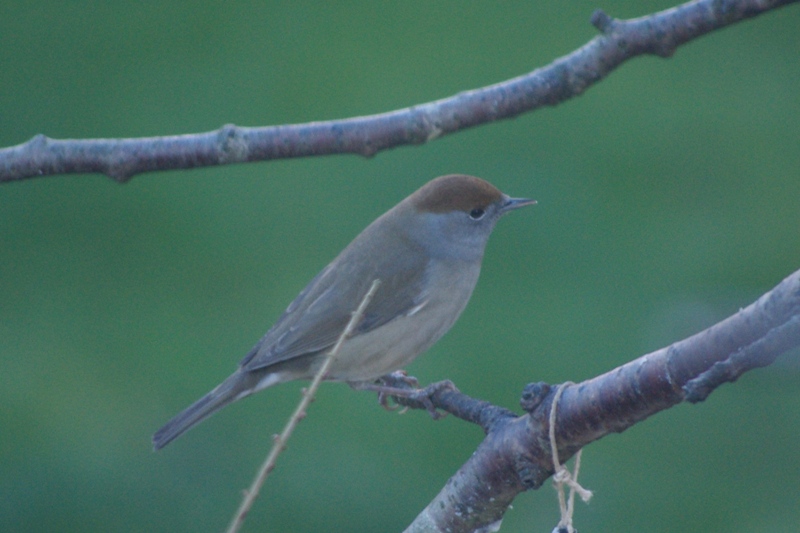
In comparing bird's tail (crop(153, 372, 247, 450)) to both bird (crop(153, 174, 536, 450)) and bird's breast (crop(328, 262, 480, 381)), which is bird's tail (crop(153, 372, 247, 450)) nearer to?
bird (crop(153, 174, 536, 450))

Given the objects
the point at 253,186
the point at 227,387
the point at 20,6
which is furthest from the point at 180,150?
the point at 20,6

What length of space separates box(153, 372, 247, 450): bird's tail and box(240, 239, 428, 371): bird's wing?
12cm

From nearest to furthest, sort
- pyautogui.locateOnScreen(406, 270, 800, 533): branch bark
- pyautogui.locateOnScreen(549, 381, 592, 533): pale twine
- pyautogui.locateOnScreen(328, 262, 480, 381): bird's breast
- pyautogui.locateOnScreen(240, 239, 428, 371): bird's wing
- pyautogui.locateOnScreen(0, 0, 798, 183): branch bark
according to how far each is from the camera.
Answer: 1. pyautogui.locateOnScreen(406, 270, 800, 533): branch bark
2. pyautogui.locateOnScreen(549, 381, 592, 533): pale twine
3. pyautogui.locateOnScreen(0, 0, 798, 183): branch bark
4. pyautogui.locateOnScreen(328, 262, 480, 381): bird's breast
5. pyautogui.locateOnScreen(240, 239, 428, 371): bird's wing

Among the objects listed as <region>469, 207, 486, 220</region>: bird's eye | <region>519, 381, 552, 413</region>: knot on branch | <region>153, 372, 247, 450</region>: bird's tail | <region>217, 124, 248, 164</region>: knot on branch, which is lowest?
<region>153, 372, 247, 450</region>: bird's tail

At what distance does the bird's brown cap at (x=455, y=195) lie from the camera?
17.4 feet

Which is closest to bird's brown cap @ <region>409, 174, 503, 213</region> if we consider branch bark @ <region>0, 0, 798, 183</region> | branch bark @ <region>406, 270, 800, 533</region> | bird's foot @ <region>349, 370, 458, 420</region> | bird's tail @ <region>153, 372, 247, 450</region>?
bird's foot @ <region>349, 370, 458, 420</region>

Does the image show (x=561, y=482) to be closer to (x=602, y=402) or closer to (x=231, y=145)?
(x=602, y=402)

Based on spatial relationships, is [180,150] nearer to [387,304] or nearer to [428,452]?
[387,304]

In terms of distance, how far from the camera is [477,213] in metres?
5.42

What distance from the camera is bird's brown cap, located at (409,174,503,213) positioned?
5.29 meters

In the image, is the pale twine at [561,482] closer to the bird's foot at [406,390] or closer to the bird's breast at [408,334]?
the bird's foot at [406,390]

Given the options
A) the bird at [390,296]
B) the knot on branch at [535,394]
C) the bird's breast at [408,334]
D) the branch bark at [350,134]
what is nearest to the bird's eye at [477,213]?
the bird at [390,296]

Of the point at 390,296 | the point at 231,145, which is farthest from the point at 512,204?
the point at 231,145

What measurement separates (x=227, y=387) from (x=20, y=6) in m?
7.97
